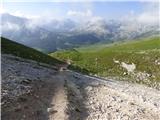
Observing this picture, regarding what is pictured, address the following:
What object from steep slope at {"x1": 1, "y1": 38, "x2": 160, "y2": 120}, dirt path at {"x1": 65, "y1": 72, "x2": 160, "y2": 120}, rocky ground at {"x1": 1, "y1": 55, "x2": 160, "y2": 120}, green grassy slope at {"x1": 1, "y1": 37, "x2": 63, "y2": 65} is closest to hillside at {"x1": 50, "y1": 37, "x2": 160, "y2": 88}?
green grassy slope at {"x1": 1, "y1": 37, "x2": 63, "y2": 65}

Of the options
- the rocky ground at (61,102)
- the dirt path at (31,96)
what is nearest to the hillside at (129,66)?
the rocky ground at (61,102)

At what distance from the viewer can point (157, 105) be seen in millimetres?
47031

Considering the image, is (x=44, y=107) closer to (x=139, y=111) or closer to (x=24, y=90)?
(x=24, y=90)

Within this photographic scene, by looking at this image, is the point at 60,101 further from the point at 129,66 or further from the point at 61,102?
the point at 129,66

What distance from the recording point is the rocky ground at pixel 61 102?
34656 millimetres

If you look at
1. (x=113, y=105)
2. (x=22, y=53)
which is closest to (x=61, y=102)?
(x=113, y=105)

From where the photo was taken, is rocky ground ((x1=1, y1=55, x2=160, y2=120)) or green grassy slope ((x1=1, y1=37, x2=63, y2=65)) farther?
green grassy slope ((x1=1, y1=37, x2=63, y2=65))

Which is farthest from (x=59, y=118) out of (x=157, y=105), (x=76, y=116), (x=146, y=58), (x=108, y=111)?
(x=146, y=58)

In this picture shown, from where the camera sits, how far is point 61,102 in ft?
127

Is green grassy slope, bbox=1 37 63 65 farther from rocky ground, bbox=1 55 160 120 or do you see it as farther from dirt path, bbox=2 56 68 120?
rocky ground, bbox=1 55 160 120

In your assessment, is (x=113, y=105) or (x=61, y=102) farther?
(x=113, y=105)

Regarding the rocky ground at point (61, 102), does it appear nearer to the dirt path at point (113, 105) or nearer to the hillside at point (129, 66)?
the dirt path at point (113, 105)

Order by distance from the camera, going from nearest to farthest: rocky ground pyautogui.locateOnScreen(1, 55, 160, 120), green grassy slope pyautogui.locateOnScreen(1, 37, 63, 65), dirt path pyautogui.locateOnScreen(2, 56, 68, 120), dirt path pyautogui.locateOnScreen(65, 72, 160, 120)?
1. dirt path pyautogui.locateOnScreen(2, 56, 68, 120)
2. rocky ground pyautogui.locateOnScreen(1, 55, 160, 120)
3. dirt path pyautogui.locateOnScreen(65, 72, 160, 120)
4. green grassy slope pyautogui.locateOnScreen(1, 37, 63, 65)

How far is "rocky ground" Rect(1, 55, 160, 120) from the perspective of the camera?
34.7 meters
